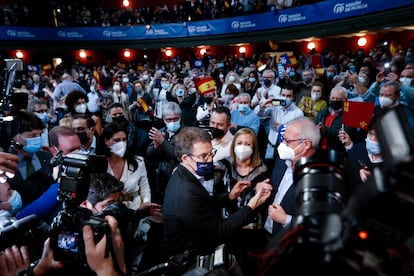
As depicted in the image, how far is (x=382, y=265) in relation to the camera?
612 millimetres

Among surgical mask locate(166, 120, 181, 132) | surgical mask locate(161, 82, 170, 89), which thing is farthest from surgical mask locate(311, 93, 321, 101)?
surgical mask locate(161, 82, 170, 89)

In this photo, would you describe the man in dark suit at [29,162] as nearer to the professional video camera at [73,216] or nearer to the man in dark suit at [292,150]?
the professional video camera at [73,216]

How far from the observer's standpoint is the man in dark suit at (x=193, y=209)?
85.4 inches

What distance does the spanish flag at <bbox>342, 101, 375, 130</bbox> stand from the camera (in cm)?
321

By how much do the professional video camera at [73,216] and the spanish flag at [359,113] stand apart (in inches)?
104

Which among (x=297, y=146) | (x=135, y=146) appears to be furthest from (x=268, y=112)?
(x=297, y=146)

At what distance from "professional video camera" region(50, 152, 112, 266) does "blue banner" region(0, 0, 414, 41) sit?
34.6ft

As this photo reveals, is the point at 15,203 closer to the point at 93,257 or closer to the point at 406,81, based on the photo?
the point at 93,257

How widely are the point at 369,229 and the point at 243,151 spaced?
246 cm

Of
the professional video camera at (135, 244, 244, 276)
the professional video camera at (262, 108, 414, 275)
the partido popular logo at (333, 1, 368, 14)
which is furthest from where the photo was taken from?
the partido popular logo at (333, 1, 368, 14)

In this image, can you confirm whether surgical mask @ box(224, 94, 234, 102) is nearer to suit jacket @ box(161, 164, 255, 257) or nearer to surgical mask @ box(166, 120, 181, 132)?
surgical mask @ box(166, 120, 181, 132)

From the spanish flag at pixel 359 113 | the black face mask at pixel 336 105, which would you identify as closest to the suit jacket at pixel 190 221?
the spanish flag at pixel 359 113

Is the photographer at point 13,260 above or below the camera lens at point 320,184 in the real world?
below

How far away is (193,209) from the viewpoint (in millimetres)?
2150
